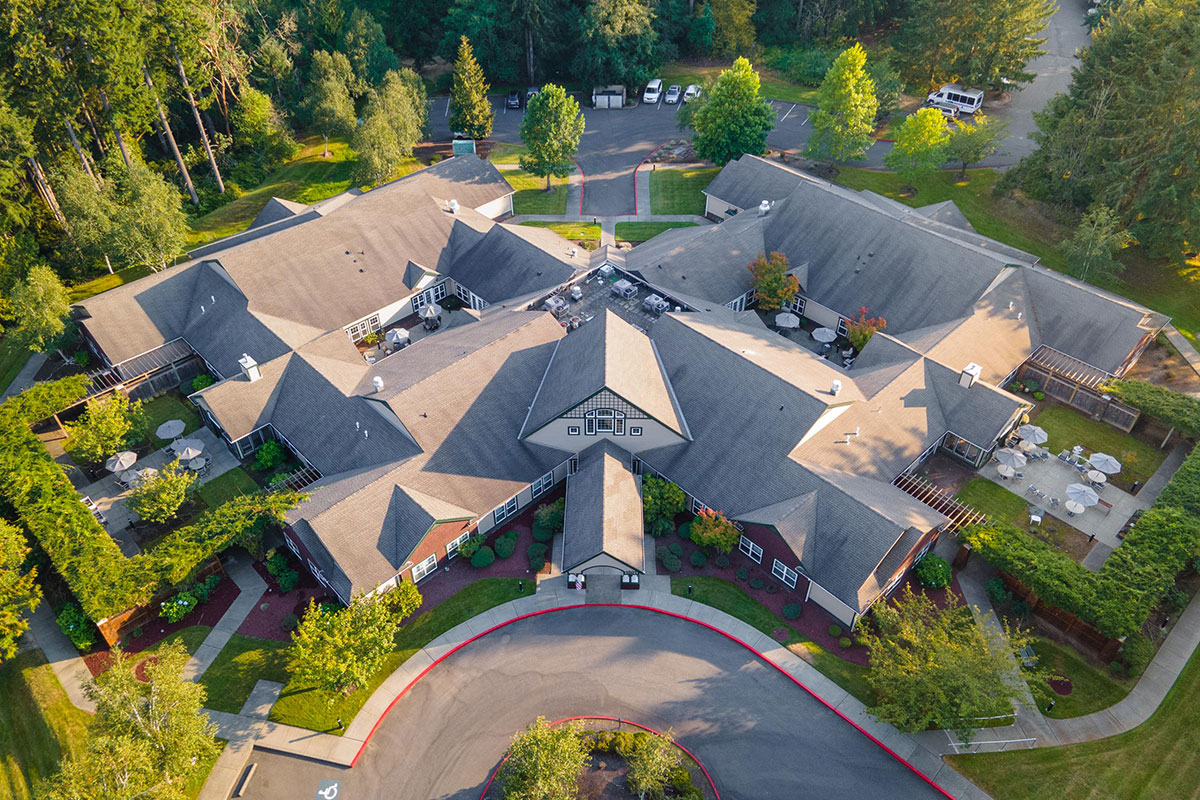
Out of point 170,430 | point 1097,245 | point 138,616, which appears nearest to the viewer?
point 138,616

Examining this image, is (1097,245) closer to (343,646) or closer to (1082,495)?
(1082,495)

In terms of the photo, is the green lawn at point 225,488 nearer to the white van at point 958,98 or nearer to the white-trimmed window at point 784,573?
A: the white-trimmed window at point 784,573

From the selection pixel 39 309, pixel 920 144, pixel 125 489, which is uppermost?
pixel 920 144

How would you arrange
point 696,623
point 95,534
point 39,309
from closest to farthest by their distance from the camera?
point 95,534 < point 696,623 < point 39,309

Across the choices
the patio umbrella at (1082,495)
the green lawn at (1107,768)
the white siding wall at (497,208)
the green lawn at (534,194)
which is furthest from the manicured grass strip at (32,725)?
the patio umbrella at (1082,495)

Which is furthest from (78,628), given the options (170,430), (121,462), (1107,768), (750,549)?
(1107,768)

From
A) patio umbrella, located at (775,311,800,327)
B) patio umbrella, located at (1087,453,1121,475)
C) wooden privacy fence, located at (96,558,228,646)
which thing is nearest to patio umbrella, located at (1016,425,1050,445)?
patio umbrella, located at (1087,453,1121,475)

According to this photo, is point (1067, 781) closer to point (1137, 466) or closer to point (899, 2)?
point (1137, 466)
